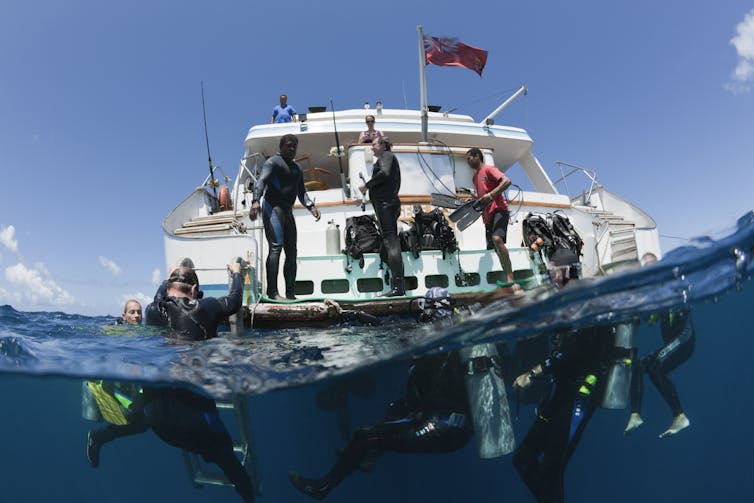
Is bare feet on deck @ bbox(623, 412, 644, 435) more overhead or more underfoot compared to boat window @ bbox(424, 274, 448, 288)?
more underfoot

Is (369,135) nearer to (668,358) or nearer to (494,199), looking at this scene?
(494,199)

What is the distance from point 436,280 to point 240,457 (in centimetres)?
350

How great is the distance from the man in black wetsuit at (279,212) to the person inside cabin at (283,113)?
19.7 feet

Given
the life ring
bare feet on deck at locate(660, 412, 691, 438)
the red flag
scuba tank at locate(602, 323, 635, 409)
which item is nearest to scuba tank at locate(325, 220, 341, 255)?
scuba tank at locate(602, 323, 635, 409)

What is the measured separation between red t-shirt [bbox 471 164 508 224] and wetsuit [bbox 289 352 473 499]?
2569 millimetres

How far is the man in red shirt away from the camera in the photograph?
221 inches

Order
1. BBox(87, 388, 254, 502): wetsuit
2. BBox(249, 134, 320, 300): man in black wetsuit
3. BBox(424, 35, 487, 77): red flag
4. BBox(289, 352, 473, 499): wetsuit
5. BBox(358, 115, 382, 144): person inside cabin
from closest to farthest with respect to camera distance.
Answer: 1. BBox(289, 352, 473, 499): wetsuit
2. BBox(87, 388, 254, 502): wetsuit
3. BBox(249, 134, 320, 300): man in black wetsuit
4. BBox(358, 115, 382, 144): person inside cabin
5. BBox(424, 35, 487, 77): red flag

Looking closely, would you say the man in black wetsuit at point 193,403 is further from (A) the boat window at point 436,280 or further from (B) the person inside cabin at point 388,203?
(A) the boat window at point 436,280

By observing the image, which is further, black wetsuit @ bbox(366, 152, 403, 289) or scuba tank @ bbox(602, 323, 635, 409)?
black wetsuit @ bbox(366, 152, 403, 289)

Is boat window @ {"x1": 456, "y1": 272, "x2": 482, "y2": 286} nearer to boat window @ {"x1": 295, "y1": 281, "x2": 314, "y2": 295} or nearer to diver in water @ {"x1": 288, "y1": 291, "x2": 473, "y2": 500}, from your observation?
boat window @ {"x1": 295, "y1": 281, "x2": 314, "y2": 295}

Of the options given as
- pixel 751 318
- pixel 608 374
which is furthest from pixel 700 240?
pixel 751 318

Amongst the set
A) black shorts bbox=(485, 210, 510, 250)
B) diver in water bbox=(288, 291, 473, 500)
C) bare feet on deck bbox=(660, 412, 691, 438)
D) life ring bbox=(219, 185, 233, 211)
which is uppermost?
life ring bbox=(219, 185, 233, 211)

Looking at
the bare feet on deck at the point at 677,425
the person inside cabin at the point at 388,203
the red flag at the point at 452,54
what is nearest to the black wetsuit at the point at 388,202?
the person inside cabin at the point at 388,203

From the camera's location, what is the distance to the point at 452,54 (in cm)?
998
